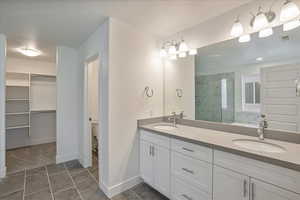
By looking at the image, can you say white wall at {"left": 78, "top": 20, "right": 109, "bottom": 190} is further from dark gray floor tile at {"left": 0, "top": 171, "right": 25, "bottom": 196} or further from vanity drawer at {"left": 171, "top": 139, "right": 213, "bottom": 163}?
dark gray floor tile at {"left": 0, "top": 171, "right": 25, "bottom": 196}

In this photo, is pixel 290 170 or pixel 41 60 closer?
pixel 290 170

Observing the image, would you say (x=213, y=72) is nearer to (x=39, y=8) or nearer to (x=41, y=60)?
(x=39, y=8)

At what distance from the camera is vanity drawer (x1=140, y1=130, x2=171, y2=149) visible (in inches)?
69.7

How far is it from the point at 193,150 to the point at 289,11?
1529 mm

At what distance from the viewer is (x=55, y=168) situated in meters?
2.69

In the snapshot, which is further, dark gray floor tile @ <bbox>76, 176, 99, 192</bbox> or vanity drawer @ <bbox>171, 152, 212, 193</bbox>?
dark gray floor tile @ <bbox>76, 176, 99, 192</bbox>

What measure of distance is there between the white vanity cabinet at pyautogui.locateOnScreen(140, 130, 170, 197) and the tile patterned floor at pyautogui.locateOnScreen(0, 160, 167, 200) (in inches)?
7.9

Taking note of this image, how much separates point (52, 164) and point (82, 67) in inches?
80.1

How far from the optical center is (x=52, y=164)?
9.34 feet

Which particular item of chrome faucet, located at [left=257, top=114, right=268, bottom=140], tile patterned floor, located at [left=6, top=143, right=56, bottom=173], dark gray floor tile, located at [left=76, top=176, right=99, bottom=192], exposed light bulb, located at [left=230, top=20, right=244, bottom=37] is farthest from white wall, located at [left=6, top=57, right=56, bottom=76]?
chrome faucet, located at [left=257, top=114, right=268, bottom=140]

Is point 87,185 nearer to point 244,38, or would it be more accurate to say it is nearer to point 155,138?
point 155,138

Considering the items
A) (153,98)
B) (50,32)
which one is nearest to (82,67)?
(50,32)

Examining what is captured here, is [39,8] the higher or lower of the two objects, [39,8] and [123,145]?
the higher

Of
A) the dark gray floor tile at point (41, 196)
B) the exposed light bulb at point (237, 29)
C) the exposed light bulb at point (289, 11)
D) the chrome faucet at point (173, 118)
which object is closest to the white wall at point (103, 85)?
the dark gray floor tile at point (41, 196)
